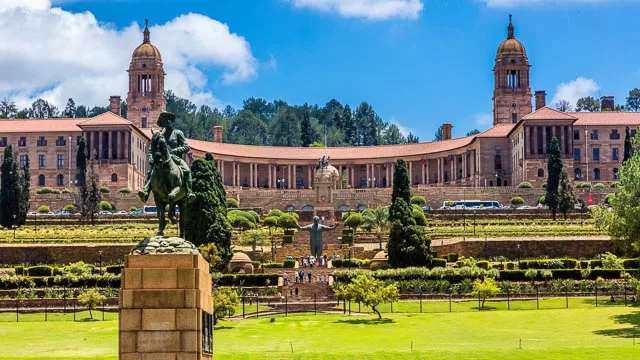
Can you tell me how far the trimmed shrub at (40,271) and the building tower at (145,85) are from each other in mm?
86453

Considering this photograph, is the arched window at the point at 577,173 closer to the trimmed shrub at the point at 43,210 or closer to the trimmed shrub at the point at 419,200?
the trimmed shrub at the point at 419,200

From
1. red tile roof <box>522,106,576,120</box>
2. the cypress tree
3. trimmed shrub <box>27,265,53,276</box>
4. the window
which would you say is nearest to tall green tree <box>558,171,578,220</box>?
red tile roof <box>522,106,576,120</box>

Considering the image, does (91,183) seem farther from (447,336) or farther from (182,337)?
(182,337)

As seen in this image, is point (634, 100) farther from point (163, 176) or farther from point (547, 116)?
point (163, 176)

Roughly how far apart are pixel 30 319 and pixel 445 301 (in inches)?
788

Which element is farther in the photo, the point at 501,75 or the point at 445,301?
the point at 501,75

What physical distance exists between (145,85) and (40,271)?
89.1m

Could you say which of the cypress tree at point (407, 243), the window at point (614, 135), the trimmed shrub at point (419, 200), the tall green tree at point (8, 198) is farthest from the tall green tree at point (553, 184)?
the tall green tree at point (8, 198)

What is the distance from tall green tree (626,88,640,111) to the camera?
177 metres

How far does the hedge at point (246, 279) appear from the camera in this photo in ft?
176

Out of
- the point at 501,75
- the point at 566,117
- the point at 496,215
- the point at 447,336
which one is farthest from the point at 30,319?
the point at 501,75

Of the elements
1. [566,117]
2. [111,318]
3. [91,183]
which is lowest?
[111,318]

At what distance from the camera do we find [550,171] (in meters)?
86.0

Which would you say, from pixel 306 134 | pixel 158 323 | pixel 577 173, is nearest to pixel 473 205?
pixel 577 173
